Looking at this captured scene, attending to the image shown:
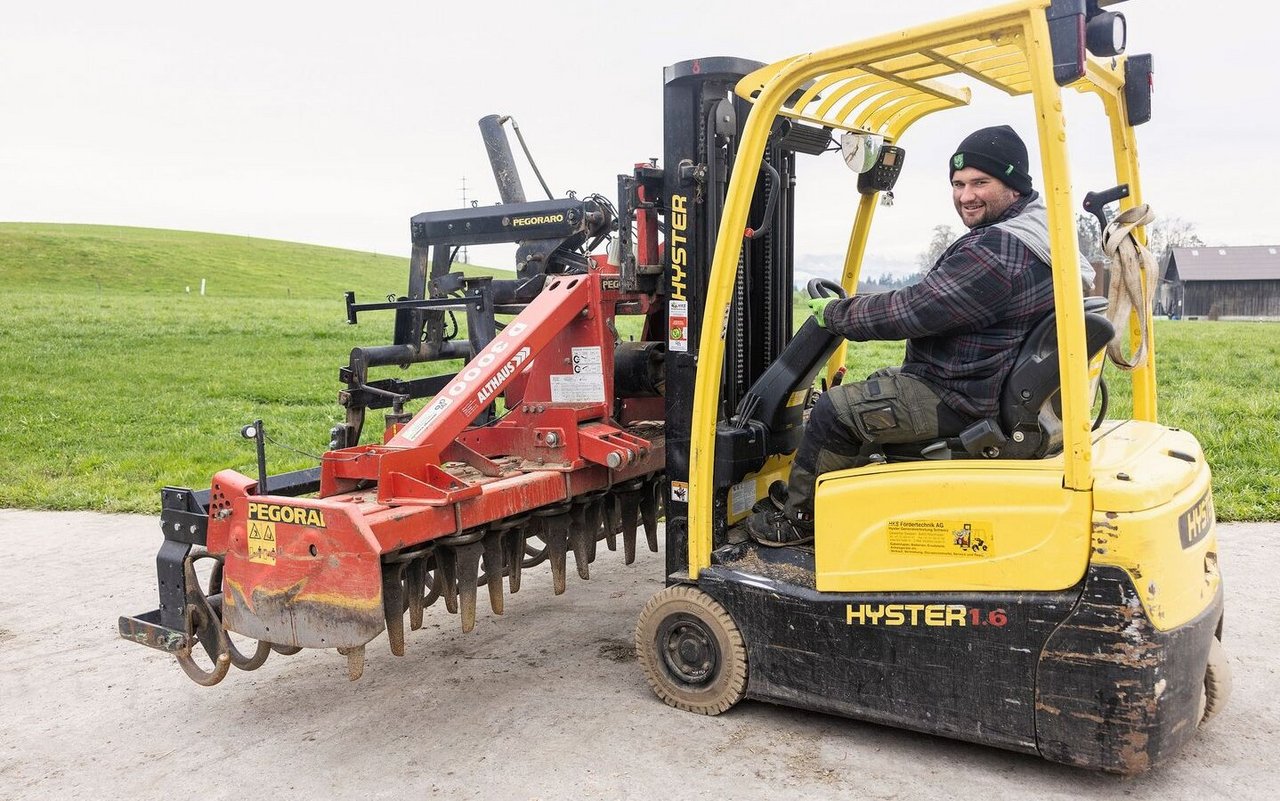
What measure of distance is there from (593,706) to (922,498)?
1.69 meters

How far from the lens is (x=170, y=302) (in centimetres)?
2928

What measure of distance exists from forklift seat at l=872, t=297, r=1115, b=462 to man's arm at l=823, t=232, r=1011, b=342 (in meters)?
0.18

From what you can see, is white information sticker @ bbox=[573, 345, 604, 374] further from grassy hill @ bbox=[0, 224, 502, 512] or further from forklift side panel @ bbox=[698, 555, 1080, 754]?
grassy hill @ bbox=[0, 224, 502, 512]

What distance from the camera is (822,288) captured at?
4.33 m

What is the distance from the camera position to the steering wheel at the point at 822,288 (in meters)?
4.28

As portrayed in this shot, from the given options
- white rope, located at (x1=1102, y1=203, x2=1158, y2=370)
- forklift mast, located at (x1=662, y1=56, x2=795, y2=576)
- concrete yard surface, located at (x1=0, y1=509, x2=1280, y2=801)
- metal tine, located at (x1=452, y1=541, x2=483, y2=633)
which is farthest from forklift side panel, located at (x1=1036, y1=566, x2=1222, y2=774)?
metal tine, located at (x1=452, y1=541, x2=483, y2=633)

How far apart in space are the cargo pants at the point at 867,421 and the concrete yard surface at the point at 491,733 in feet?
3.47

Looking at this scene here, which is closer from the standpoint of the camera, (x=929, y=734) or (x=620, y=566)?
(x=929, y=734)

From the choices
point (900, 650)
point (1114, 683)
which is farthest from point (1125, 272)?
point (900, 650)

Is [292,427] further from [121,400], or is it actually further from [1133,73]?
[1133,73]

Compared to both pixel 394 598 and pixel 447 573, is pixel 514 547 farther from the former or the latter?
pixel 394 598

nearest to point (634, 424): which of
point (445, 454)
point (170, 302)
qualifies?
point (445, 454)

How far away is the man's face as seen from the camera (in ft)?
12.1

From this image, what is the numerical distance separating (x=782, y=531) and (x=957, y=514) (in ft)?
3.13
